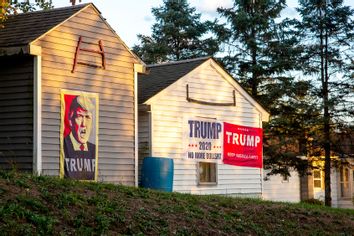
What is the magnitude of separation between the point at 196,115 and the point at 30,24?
657 cm

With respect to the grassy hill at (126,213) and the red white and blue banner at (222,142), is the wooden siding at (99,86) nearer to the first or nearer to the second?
the red white and blue banner at (222,142)

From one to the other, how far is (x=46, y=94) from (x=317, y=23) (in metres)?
17.1

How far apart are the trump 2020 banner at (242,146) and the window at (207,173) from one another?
562mm

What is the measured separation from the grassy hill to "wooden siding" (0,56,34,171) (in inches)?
137

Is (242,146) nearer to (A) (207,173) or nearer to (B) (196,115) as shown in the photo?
(A) (207,173)

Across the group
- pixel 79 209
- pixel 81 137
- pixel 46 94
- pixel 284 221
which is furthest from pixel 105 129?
pixel 79 209

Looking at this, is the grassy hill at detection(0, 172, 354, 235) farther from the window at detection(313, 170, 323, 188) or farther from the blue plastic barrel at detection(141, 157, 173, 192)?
the window at detection(313, 170, 323, 188)

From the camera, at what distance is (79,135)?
690 inches

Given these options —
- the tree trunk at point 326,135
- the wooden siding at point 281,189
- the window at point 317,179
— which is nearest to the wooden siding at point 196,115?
the tree trunk at point 326,135

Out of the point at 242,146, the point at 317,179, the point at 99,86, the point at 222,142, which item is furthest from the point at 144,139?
the point at 317,179

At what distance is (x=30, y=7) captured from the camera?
73.3ft

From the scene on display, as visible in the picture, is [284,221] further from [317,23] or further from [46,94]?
[317,23]

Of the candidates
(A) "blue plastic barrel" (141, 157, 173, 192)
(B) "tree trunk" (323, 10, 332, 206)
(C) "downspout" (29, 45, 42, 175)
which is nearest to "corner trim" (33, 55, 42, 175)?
(C) "downspout" (29, 45, 42, 175)

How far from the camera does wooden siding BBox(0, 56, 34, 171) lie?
16469 mm
